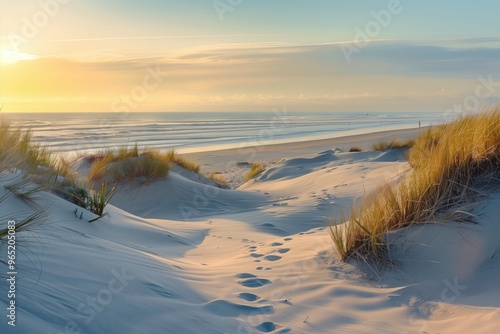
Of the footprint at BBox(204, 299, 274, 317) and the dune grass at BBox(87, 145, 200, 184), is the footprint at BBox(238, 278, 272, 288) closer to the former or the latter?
the footprint at BBox(204, 299, 274, 317)

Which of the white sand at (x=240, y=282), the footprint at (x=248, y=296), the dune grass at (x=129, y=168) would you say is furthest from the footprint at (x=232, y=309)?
the dune grass at (x=129, y=168)

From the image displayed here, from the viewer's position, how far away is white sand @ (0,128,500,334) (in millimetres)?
2924

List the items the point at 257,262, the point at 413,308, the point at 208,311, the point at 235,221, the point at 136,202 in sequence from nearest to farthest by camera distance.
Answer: the point at 208,311 → the point at 413,308 → the point at 257,262 → the point at 235,221 → the point at 136,202

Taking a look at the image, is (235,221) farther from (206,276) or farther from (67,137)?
(67,137)

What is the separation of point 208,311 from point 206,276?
877 millimetres

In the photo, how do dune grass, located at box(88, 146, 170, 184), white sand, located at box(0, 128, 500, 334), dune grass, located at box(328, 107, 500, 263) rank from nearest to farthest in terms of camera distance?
white sand, located at box(0, 128, 500, 334) < dune grass, located at box(328, 107, 500, 263) < dune grass, located at box(88, 146, 170, 184)

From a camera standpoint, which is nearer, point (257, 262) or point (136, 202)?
point (257, 262)

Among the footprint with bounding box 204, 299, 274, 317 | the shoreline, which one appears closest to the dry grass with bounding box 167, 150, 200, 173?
the shoreline

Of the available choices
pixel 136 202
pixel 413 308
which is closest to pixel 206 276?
pixel 413 308

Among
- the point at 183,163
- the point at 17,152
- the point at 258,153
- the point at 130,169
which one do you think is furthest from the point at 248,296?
the point at 258,153

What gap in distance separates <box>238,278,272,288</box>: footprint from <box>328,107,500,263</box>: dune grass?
75 cm

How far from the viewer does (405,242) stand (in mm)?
4223

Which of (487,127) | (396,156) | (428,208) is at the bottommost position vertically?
(396,156)

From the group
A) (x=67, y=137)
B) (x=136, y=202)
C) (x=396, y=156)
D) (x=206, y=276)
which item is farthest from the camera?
(x=67, y=137)
